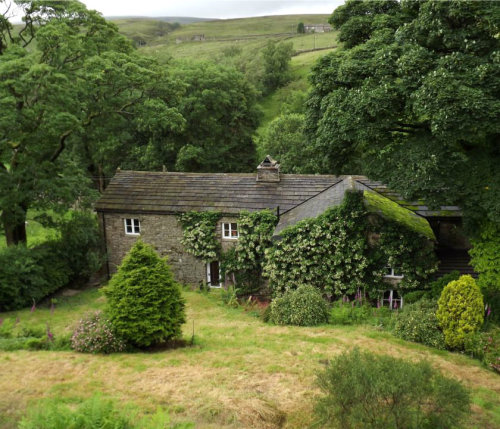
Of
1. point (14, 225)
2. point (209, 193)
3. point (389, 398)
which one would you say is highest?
point (209, 193)

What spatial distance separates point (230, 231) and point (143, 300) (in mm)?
10922

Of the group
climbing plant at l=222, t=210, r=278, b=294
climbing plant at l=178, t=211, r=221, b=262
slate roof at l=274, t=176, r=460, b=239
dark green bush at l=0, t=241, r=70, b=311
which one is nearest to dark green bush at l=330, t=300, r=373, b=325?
slate roof at l=274, t=176, r=460, b=239

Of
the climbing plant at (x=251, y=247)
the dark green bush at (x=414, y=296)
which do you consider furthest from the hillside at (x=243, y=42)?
the dark green bush at (x=414, y=296)

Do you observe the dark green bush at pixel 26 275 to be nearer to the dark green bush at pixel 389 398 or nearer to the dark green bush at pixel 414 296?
the dark green bush at pixel 414 296

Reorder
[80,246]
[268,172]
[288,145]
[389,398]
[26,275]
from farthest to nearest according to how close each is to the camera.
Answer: [288,145] → [268,172] → [80,246] → [26,275] → [389,398]

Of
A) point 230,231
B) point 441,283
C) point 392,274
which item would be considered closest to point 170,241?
point 230,231

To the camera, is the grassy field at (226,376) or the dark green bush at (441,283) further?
the dark green bush at (441,283)

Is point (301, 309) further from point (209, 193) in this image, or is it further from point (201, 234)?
point (209, 193)

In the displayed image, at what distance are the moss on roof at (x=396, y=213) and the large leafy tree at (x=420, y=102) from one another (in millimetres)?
2764

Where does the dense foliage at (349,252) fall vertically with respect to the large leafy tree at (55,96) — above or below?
below

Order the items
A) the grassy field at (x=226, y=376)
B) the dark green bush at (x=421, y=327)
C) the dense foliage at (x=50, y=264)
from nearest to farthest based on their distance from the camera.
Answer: the grassy field at (x=226, y=376) → the dark green bush at (x=421, y=327) → the dense foliage at (x=50, y=264)

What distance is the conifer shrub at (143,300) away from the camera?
45.1 feet

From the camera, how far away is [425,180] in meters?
14.7

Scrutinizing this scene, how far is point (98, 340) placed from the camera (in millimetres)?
14102
